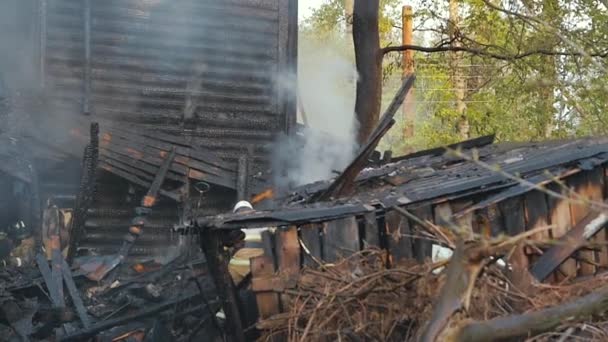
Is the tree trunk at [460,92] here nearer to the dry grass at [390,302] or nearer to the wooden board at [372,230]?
the wooden board at [372,230]

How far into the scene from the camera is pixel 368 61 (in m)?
14.8

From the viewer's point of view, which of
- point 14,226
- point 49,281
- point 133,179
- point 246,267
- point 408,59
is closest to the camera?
point 246,267

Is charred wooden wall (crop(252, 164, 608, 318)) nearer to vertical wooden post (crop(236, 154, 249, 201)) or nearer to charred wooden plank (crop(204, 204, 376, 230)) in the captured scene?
charred wooden plank (crop(204, 204, 376, 230))

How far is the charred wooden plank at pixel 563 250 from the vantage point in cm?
684

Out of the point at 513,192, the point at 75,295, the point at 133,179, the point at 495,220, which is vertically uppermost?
the point at 513,192

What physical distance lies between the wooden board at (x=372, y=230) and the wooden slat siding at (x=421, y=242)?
279mm

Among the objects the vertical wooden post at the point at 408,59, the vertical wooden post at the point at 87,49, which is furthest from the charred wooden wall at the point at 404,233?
the vertical wooden post at the point at 408,59

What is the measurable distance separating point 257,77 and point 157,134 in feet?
6.59

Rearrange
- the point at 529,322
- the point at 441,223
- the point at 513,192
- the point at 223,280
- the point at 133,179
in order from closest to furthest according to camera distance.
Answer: the point at 529,322 → the point at 441,223 → the point at 513,192 → the point at 223,280 → the point at 133,179

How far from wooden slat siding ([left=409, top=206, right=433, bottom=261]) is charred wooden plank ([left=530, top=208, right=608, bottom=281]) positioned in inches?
31.9

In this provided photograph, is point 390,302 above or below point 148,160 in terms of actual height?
below

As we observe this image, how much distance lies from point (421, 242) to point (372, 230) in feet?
1.31

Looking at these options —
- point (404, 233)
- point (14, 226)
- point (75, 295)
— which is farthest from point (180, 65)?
point (404, 233)

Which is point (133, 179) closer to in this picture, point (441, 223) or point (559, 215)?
point (441, 223)
